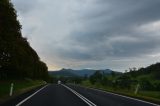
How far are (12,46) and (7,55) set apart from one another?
4423 mm

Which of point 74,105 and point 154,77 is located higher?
point 154,77

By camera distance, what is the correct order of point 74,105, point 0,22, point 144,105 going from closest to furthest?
point 74,105, point 144,105, point 0,22

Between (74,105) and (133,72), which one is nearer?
(74,105)

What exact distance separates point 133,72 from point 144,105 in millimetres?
98905

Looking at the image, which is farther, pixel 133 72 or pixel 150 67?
pixel 150 67

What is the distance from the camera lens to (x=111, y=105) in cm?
2191

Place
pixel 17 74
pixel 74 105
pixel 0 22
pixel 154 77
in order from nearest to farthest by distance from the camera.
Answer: pixel 74 105
pixel 0 22
pixel 17 74
pixel 154 77

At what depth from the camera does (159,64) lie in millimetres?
133000

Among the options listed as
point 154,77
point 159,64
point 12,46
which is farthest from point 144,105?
point 159,64

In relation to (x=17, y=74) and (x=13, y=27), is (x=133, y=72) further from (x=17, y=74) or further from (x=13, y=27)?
(x=13, y=27)

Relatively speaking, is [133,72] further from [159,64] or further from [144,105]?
[144,105]

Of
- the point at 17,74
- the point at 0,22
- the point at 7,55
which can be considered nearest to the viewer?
the point at 0,22

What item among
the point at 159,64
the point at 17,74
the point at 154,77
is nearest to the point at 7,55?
the point at 17,74

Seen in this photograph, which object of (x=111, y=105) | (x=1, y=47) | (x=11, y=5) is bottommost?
(x=111, y=105)
